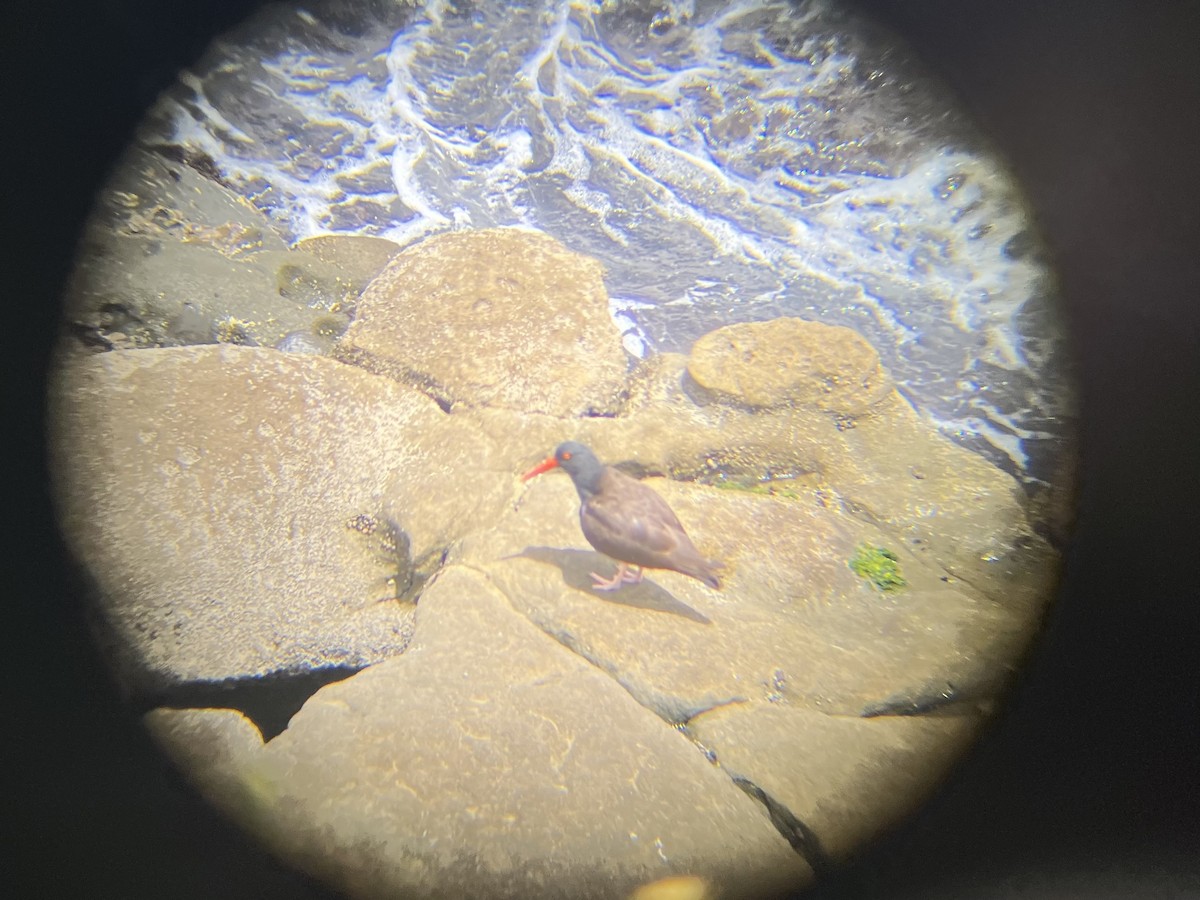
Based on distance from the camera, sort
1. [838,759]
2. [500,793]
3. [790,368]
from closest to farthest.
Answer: [500,793] → [838,759] → [790,368]

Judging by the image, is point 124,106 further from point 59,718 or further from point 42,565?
point 59,718

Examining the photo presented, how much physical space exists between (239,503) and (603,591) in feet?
5.24

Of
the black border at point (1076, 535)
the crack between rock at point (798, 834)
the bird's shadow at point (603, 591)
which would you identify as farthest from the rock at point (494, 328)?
the crack between rock at point (798, 834)

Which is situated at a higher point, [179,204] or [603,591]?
[179,204]

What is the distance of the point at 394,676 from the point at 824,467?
2209 millimetres

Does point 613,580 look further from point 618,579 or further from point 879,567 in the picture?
point 879,567

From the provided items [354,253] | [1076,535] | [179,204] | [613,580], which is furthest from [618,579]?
[179,204]

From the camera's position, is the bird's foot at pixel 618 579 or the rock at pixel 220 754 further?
the bird's foot at pixel 618 579

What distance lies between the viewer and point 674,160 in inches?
164

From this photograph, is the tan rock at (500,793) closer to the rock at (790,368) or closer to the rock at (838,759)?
the rock at (838,759)

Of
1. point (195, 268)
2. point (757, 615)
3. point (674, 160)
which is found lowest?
point (757, 615)

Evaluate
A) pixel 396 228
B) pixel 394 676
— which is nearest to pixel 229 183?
pixel 396 228

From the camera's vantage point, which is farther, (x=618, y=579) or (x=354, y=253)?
(x=354, y=253)

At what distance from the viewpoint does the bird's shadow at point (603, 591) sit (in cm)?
180
